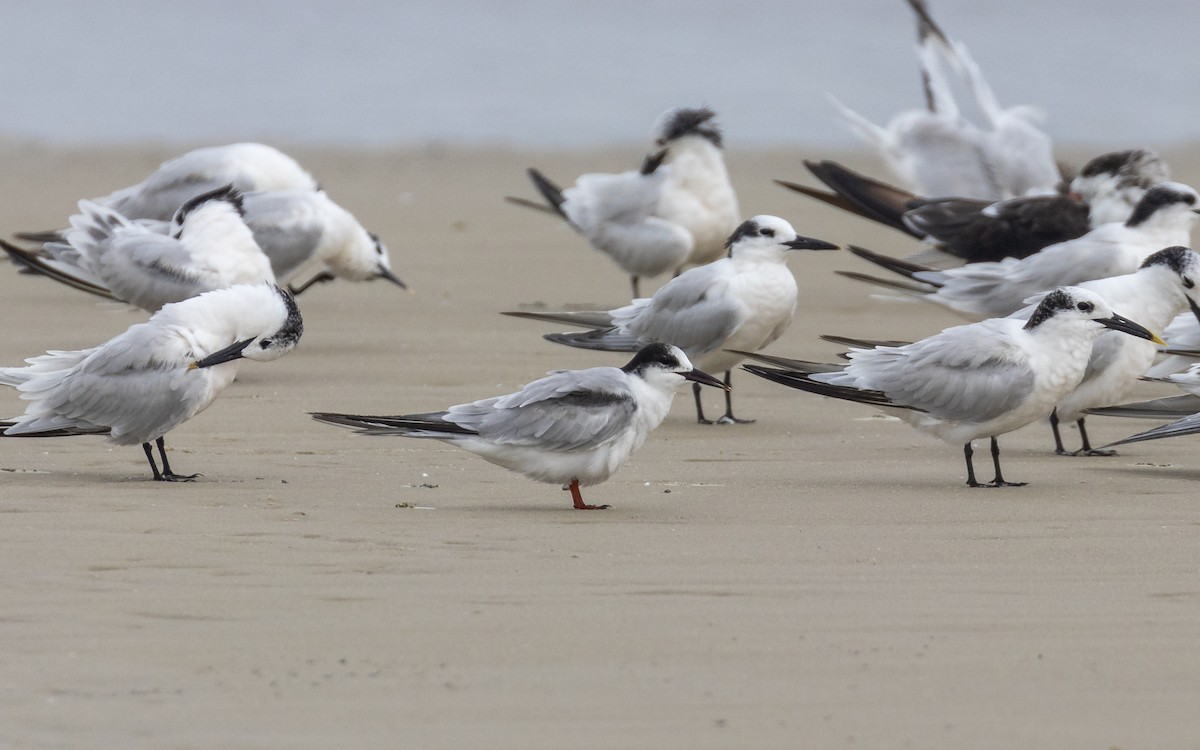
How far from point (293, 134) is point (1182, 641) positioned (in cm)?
1653

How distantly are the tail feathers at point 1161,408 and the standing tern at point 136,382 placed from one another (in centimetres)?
288

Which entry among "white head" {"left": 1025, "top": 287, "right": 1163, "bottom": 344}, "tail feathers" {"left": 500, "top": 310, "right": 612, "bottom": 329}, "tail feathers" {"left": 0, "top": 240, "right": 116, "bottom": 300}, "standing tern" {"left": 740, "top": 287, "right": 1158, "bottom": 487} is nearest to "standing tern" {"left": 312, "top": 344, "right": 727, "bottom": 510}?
"standing tern" {"left": 740, "top": 287, "right": 1158, "bottom": 487}

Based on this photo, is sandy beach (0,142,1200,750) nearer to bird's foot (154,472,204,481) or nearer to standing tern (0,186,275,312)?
bird's foot (154,472,204,481)

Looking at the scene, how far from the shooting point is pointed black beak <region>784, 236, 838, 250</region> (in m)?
7.14

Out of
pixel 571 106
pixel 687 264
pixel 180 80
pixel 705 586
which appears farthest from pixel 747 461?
pixel 180 80

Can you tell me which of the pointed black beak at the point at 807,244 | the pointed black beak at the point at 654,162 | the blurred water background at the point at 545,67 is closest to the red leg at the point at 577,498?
the pointed black beak at the point at 807,244

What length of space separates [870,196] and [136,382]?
16.4ft

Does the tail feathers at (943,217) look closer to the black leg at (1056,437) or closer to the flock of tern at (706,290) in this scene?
the flock of tern at (706,290)

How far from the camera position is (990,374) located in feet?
19.0

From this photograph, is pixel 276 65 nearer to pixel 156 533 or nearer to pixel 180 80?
pixel 180 80

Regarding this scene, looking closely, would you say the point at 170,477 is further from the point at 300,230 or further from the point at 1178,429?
the point at 300,230

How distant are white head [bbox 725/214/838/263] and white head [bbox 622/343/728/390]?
1.87 metres

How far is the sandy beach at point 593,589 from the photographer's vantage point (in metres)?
3.33

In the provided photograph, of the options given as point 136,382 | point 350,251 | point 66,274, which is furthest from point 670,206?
point 136,382
